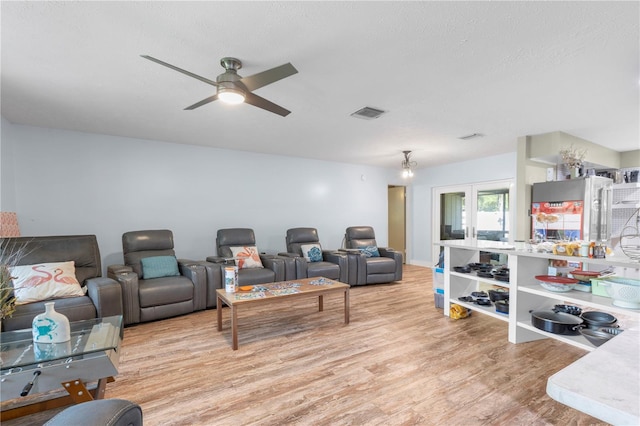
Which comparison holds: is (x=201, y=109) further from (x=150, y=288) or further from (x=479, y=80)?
(x=479, y=80)

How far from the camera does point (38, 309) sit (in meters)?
2.51

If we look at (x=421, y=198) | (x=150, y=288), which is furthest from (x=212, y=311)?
(x=421, y=198)

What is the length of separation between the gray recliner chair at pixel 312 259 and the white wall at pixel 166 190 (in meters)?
0.46

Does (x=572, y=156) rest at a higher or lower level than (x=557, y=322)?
higher

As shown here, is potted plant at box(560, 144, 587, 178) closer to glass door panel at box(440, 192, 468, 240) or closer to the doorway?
glass door panel at box(440, 192, 468, 240)

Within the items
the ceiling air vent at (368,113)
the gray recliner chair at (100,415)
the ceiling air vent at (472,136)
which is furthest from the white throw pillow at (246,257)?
the ceiling air vent at (472,136)

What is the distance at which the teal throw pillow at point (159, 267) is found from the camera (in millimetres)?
3707

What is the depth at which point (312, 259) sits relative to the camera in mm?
5004

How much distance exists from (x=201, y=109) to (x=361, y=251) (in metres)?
3.44

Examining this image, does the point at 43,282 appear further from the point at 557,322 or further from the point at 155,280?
the point at 557,322

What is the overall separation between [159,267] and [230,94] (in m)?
2.67

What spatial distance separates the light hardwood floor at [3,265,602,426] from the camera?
183 cm

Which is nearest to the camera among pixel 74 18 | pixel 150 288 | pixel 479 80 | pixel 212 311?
pixel 74 18

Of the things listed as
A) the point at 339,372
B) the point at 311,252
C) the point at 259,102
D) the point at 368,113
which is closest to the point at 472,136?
the point at 368,113
